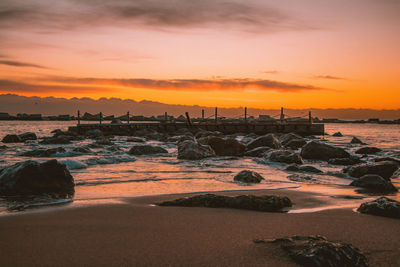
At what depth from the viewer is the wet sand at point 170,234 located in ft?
7.35

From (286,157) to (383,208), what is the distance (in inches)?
252

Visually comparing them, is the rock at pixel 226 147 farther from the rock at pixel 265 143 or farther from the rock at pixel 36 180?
the rock at pixel 36 180

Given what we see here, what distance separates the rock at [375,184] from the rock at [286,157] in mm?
3860

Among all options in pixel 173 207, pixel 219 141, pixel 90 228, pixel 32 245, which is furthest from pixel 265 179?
pixel 219 141

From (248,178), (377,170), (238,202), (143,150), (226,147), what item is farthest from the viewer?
(226,147)

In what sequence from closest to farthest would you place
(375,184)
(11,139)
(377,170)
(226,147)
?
Result: 1. (375,184)
2. (377,170)
3. (226,147)
4. (11,139)

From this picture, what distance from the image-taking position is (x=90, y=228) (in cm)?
292

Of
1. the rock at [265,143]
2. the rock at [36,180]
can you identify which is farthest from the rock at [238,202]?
the rock at [265,143]

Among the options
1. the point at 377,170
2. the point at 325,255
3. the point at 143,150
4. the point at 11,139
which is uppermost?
the point at 325,255

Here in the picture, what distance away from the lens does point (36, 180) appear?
480 cm

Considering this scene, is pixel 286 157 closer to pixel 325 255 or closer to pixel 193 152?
pixel 193 152

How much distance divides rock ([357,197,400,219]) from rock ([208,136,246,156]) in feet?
28.0

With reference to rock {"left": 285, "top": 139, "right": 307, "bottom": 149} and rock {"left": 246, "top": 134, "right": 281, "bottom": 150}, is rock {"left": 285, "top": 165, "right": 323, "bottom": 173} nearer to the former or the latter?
rock {"left": 246, "top": 134, "right": 281, "bottom": 150}

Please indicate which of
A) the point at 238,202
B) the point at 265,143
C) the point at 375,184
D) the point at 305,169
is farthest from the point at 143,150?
the point at 238,202
